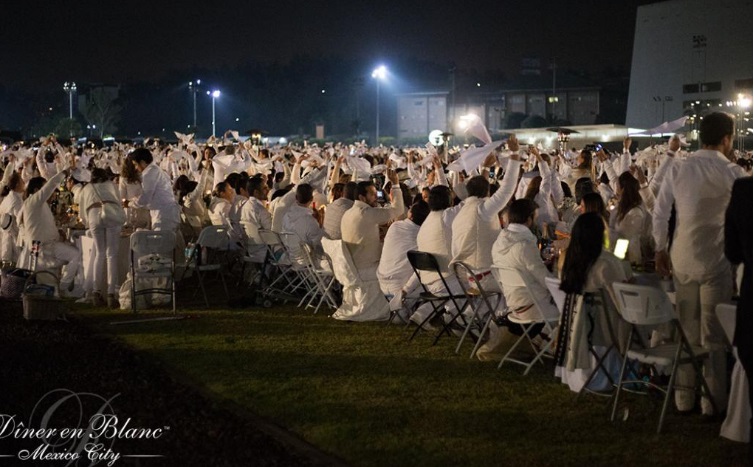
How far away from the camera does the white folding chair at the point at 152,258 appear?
35.4 feet

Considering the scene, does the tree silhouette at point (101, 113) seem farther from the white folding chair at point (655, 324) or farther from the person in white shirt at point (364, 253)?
the white folding chair at point (655, 324)

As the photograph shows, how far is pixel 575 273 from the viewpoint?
21.5ft

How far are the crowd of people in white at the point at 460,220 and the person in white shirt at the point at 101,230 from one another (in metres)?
0.02

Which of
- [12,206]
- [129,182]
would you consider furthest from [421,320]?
[12,206]

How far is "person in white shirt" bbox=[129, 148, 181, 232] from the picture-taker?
11859mm

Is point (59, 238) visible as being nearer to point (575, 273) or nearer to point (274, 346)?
point (274, 346)

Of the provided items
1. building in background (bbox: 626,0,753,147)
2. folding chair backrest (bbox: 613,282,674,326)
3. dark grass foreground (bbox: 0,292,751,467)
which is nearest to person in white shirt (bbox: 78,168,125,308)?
dark grass foreground (bbox: 0,292,751,467)

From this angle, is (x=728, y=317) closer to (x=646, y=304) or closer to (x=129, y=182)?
(x=646, y=304)

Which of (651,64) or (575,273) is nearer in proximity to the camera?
(575,273)

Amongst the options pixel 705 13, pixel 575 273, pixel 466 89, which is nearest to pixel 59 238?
pixel 575 273

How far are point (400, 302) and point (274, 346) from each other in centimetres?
138

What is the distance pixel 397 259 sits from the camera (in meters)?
9.73

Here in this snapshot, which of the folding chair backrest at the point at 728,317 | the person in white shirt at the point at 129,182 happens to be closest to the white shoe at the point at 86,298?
the person in white shirt at the point at 129,182

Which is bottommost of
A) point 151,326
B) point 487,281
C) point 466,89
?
point 151,326
